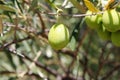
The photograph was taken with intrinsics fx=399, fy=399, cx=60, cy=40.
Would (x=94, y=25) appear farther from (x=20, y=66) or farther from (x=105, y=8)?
(x=20, y=66)

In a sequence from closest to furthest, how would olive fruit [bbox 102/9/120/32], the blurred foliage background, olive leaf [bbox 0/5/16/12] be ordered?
olive fruit [bbox 102/9/120/32] < olive leaf [bbox 0/5/16/12] < the blurred foliage background

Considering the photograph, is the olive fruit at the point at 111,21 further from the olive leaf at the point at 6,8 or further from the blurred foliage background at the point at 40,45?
the olive leaf at the point at 6,8

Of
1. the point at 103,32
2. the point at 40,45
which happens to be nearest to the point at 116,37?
the point at 103,32

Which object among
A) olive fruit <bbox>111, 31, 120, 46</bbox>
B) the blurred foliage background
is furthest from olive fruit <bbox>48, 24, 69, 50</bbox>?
olive fruit <bbox>111, 31, 120, 46</bbox>

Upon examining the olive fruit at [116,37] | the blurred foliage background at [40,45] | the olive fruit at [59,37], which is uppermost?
the olive fruit at [59,37]

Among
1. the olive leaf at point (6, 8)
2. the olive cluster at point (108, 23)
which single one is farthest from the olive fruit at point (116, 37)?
the olive leaf at point (6, 8)

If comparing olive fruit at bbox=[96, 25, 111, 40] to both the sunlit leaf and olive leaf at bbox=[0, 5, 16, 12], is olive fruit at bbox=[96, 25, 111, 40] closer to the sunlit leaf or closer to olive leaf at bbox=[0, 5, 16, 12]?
the sunlit leaf

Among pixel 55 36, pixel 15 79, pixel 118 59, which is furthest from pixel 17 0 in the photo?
pixel 118 59
